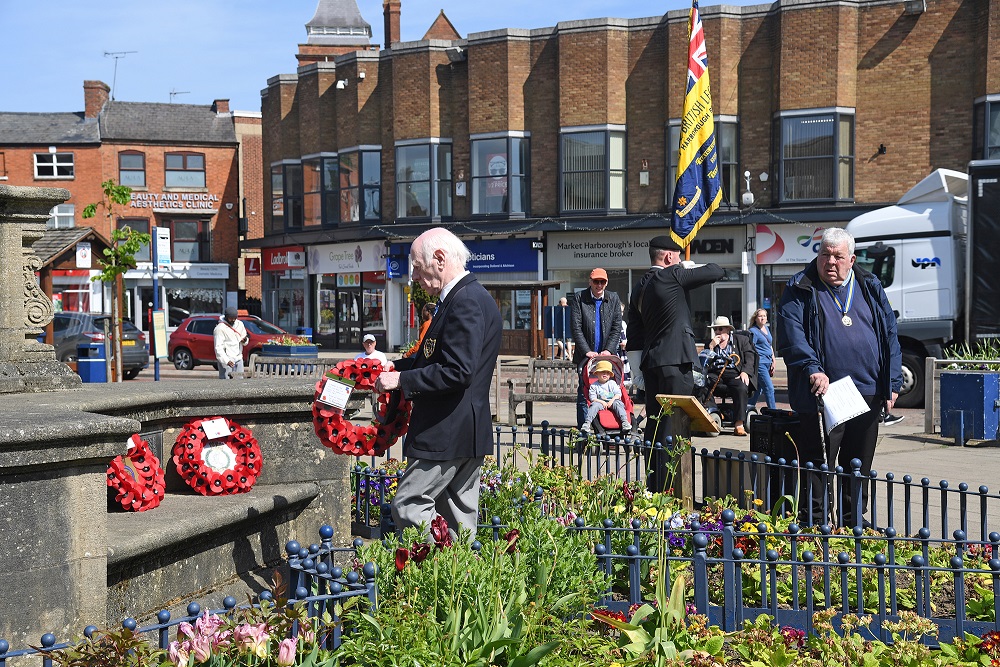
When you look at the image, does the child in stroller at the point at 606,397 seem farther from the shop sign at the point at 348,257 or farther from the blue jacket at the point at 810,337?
the shop sign at the point at 348,257

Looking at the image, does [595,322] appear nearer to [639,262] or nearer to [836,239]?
[836,239]

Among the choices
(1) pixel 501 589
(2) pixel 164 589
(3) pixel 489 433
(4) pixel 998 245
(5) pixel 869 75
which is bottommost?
(2) pixel 164 589

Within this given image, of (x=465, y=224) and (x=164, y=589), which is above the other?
(x=465, y=224)

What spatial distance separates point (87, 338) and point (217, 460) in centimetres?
2074

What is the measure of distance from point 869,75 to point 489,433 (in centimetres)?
2691

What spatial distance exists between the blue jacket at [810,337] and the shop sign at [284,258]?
110 feet

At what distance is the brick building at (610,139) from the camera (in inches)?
1107

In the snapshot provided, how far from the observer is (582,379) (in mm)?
10391

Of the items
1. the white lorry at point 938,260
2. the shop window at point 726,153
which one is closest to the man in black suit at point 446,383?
the white lorry at point 938,260

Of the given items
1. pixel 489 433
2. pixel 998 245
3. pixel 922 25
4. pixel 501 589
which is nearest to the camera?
pixel 501 589

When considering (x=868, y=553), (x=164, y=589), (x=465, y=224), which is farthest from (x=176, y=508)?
(x=465, y=224)

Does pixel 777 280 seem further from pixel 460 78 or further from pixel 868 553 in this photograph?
pixel 868 553

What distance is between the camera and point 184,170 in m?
47.9

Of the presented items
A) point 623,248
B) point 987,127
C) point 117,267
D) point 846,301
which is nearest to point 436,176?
point 623,248
